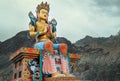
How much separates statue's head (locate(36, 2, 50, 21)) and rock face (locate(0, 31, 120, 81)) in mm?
10039

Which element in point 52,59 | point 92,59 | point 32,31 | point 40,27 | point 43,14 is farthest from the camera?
point 92,59

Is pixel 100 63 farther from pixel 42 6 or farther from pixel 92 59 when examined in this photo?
pixel 42 6

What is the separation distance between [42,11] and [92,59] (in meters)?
20.9

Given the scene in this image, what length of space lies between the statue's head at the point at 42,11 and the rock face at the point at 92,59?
32.9 ft

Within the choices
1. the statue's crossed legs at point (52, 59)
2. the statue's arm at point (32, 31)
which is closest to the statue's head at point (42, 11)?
the statue's arm at point (32, 31)

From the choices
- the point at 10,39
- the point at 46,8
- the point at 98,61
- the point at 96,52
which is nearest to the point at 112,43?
the point at 96,52

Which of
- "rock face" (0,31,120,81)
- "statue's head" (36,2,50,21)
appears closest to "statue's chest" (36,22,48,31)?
"statue's head" (36,2,50,21)

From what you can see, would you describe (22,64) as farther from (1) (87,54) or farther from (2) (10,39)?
(2) (10,39)

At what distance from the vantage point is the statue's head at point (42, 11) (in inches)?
353

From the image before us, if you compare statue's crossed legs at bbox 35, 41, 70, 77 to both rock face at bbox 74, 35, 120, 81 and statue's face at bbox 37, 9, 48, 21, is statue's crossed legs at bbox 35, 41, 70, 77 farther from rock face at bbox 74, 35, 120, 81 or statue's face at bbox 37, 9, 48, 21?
rock face at bbox 74, 35, 120, 81

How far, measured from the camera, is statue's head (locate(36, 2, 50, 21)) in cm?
897

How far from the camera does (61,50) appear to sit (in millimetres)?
8273

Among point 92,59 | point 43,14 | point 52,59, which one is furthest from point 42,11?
point 92,59

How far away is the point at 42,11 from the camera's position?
29.6ft
